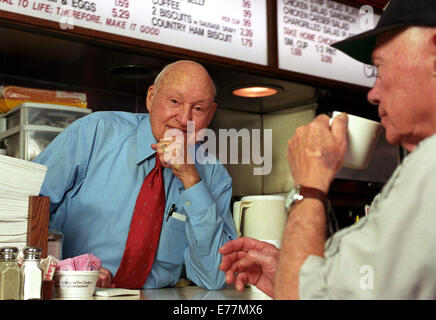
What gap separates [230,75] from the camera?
1.90 m

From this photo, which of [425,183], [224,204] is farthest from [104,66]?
[425,183]

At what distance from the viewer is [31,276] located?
0.77 meters

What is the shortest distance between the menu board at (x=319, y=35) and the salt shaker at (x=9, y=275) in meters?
1.47

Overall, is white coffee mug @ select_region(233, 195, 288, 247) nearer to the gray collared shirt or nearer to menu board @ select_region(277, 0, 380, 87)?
the gray collared shirt

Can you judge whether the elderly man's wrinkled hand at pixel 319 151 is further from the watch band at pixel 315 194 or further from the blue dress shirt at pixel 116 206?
the blue dress shirt at pixel 116 206

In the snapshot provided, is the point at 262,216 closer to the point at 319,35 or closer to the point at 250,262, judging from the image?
the point at 250,262

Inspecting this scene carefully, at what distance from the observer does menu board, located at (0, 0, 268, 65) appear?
1546 mm

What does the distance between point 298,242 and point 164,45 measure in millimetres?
1311

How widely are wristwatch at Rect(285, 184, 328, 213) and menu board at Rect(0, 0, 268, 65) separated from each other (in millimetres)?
1188

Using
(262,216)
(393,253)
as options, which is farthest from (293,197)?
(262,216)

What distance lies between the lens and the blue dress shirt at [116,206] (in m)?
1.23

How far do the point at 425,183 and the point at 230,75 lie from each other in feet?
4.76
